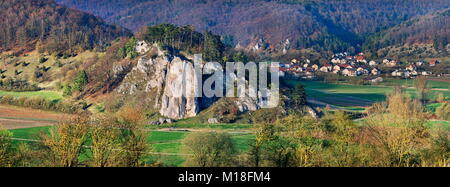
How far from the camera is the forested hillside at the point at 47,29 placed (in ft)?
365

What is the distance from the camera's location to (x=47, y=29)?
130375mm

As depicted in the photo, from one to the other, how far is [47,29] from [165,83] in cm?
7410

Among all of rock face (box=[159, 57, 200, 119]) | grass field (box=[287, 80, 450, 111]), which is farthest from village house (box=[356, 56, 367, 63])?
rock face (box=[159, 57, 200, 119])

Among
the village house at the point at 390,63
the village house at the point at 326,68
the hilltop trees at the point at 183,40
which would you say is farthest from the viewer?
the village house at the point at 390,63

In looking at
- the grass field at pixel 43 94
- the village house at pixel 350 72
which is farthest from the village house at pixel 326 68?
the grass field at pixel 43 94

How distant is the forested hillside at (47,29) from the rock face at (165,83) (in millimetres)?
31703

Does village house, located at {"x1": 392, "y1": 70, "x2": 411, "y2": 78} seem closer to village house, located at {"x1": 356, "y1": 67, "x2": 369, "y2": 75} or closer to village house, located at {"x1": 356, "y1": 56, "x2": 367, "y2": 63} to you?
village house, located at {"x1": 356, "y1": 67, "x2": 369, "y2": 75}

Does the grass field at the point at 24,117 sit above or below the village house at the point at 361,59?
below

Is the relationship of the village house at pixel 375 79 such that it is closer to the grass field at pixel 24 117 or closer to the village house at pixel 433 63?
the village house at pixel 433 63

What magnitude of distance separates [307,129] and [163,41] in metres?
52.6

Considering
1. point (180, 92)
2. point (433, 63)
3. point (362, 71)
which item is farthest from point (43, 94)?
point (433, 63)

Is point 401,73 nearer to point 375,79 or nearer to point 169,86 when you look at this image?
point 375,79

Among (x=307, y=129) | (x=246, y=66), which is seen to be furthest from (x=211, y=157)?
(x=246, y=66)

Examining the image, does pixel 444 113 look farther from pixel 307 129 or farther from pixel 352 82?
pixel 352 82
